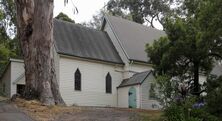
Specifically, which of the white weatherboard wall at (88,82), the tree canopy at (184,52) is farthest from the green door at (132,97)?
the tree canopy at (184,52)

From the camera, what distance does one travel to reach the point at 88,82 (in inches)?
1417

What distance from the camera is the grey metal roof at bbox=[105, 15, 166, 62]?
131ft

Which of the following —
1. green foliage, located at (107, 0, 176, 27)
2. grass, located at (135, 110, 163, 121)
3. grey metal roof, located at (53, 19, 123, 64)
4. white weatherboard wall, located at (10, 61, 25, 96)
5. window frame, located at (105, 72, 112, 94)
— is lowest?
grass, located at (135, 110, 163, 121)

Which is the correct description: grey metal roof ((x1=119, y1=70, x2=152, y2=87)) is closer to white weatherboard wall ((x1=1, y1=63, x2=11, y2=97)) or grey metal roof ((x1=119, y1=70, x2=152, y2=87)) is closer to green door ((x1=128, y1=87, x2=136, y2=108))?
green door ((x1=128, y1=87, x2=136, y2=108))

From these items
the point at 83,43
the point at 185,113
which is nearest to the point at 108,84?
the point at 83,43

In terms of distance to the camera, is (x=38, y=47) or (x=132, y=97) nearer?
(x=38, y=47)

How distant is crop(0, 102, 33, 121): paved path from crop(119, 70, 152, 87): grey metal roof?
66.3 feet

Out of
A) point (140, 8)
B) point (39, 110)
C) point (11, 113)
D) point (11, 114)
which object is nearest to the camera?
point (11, 114)

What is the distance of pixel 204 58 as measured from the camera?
24234 mm

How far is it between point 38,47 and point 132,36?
24.7 metres

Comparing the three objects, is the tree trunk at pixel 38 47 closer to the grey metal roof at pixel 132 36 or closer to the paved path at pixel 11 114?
the paved path at pixel 11 114

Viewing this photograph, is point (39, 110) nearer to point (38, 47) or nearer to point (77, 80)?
point (38, 47)

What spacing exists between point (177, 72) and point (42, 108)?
11069mm

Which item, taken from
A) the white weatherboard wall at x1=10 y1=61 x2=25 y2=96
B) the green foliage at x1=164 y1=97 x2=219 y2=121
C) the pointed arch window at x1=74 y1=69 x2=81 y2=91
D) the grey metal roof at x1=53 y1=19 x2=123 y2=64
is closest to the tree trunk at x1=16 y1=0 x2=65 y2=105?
the green foliage at x1=164 y1=97 x2=219 y2=121
